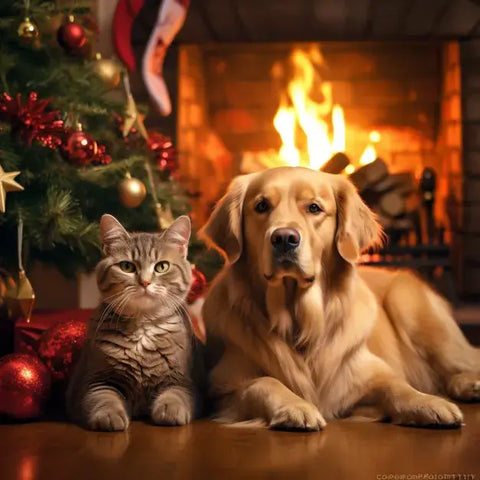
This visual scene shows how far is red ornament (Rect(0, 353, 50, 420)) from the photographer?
79.0 inches

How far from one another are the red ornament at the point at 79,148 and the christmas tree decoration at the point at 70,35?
0.33 m

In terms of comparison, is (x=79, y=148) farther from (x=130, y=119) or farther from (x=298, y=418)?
(x=298, y=418)

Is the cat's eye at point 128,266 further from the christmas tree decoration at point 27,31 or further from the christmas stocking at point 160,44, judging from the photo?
the christmas stocking at point 160,44

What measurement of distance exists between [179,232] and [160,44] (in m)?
2.10

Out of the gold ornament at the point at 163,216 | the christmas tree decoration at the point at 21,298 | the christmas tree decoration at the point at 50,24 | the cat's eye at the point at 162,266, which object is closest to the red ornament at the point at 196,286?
the gold ornament at the point at 163,216

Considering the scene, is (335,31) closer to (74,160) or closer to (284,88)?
(284,88)

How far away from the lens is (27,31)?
2615 millimetres

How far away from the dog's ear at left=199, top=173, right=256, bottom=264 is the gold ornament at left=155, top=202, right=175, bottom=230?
0.78m

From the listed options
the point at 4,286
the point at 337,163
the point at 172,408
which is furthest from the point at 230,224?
the point at 337,163

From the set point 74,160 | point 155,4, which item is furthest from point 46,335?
point 155,4

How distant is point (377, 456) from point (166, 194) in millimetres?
1590

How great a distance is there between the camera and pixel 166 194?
9.91ft

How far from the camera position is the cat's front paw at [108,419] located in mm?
1815

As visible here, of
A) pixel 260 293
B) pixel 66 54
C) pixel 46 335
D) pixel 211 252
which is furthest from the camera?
pixel 211 252
